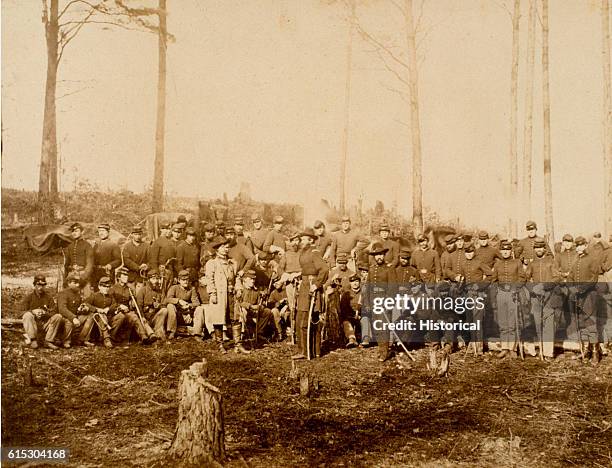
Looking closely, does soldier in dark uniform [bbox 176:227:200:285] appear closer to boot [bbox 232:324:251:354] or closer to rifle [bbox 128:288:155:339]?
rifle [bbox 128:288:155:339]

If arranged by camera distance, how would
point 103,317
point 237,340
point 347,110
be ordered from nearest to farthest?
1. point 103,317
2. point 237,340
3. point 347,110

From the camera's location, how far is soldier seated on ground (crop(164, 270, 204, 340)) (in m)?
7.58

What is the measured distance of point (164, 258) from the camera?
8.16 m

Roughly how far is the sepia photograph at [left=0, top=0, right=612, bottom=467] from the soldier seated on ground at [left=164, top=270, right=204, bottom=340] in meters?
0.05

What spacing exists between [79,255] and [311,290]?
3498 mm

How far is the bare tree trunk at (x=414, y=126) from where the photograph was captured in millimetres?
8384

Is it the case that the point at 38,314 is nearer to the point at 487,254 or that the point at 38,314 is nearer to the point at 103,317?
the point at 103,317

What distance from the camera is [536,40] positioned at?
970cm

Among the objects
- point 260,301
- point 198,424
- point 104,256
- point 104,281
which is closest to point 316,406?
point 198,424

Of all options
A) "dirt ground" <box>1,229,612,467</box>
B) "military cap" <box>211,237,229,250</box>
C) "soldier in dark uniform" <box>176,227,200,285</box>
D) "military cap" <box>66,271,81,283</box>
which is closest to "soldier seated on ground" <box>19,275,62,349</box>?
"dirt ground" <box>1,229,612,467</box>

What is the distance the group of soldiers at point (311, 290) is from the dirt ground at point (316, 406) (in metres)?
0.35

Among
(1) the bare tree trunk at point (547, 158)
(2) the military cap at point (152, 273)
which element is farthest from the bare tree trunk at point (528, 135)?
(2) the military cap at point (152, 273)

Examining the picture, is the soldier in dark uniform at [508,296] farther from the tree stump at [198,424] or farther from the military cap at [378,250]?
the tree stump at [198,424]

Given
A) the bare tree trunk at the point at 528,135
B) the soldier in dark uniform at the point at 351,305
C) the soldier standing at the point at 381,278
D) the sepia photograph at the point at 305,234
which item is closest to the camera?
the sepia photograph at the point at 305,234
